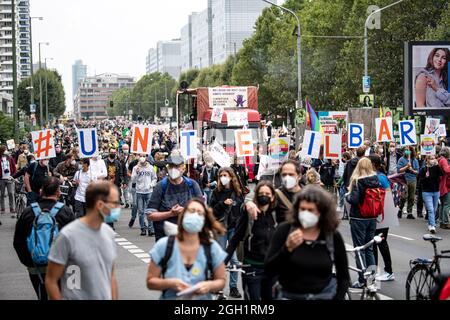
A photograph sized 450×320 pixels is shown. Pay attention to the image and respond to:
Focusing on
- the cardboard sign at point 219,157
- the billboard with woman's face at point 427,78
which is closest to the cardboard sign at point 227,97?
the billboard with woman's face at point 427,78

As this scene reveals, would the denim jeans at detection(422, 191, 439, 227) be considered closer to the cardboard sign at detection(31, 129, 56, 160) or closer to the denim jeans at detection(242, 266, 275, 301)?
the cardboard sign at detection(31, 129, 56, 160)

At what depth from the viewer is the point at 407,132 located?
22625 millimetres

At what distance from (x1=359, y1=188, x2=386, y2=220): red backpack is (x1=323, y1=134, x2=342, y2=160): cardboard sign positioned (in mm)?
9243

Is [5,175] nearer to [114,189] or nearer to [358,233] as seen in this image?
[358,233]

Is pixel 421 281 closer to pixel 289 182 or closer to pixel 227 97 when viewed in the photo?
pixel 289 182

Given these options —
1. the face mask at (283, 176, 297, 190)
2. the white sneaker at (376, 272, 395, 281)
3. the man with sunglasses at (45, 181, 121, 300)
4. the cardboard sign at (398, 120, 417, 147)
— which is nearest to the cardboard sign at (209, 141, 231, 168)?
the white sneaker at (376, 272, 395, 281)

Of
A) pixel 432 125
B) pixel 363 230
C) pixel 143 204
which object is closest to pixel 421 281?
pixel 363 230

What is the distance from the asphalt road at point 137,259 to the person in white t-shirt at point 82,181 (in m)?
0.92

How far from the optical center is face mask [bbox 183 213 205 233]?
6.59 metres

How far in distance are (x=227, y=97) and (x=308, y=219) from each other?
3061 cm

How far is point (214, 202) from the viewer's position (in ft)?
39.2

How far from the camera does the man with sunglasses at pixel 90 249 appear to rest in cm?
661

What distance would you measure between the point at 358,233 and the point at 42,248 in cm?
460

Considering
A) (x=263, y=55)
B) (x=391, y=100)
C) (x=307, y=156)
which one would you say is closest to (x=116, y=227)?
(x=307, y=156)
